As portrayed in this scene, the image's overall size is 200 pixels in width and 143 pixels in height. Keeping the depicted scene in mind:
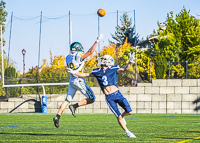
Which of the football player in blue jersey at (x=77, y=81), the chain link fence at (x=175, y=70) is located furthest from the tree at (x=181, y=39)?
the football player in blue jersey at (x=77, y=81)

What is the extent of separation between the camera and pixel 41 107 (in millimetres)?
22844

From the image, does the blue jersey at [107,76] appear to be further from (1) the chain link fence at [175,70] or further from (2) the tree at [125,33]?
(2) the tree at [125,33]

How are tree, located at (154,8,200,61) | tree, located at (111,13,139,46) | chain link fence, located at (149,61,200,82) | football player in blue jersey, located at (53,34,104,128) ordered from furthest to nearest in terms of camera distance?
tree, located at (111,13,139,46) → tree, located at (154,8,200,61) → chain link fence, located at (149,61,200,82) → football player in blue jersey, located at (53,34,104,128)

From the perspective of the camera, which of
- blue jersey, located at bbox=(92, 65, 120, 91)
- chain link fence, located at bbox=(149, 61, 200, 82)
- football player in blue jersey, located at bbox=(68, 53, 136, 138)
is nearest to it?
football player in blue jersey, located at bbox=(68, 53, 136, 138)

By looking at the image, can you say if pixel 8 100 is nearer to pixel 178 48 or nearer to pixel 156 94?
pixel 156 94

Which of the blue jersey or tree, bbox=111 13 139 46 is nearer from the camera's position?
the blue jersey

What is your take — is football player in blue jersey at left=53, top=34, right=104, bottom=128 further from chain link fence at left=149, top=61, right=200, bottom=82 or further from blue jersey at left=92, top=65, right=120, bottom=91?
chain link fence at left=149, top=61, right=200, bottom=82

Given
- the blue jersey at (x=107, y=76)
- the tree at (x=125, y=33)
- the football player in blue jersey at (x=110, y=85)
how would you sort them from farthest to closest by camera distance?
the tree at (x=125, y=33) → the blue jersey at (x=107, y=76) → the football player in blue jersey at (x=110, y=85)

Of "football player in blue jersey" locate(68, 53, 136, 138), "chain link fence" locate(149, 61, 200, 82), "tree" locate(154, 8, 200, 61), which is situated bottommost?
"football player in blue jersey" locate(68, 53, 136, 138)

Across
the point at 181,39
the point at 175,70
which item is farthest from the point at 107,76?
the point at 181,39

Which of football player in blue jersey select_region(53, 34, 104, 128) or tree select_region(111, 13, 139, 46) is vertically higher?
tree select_region(111, 13, 139, 46)

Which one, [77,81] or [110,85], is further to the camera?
[77,81]

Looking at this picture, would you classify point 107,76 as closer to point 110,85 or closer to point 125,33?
point 110,85

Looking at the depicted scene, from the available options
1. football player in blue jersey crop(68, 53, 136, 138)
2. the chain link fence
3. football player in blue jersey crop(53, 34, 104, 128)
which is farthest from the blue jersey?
the chain link fence
